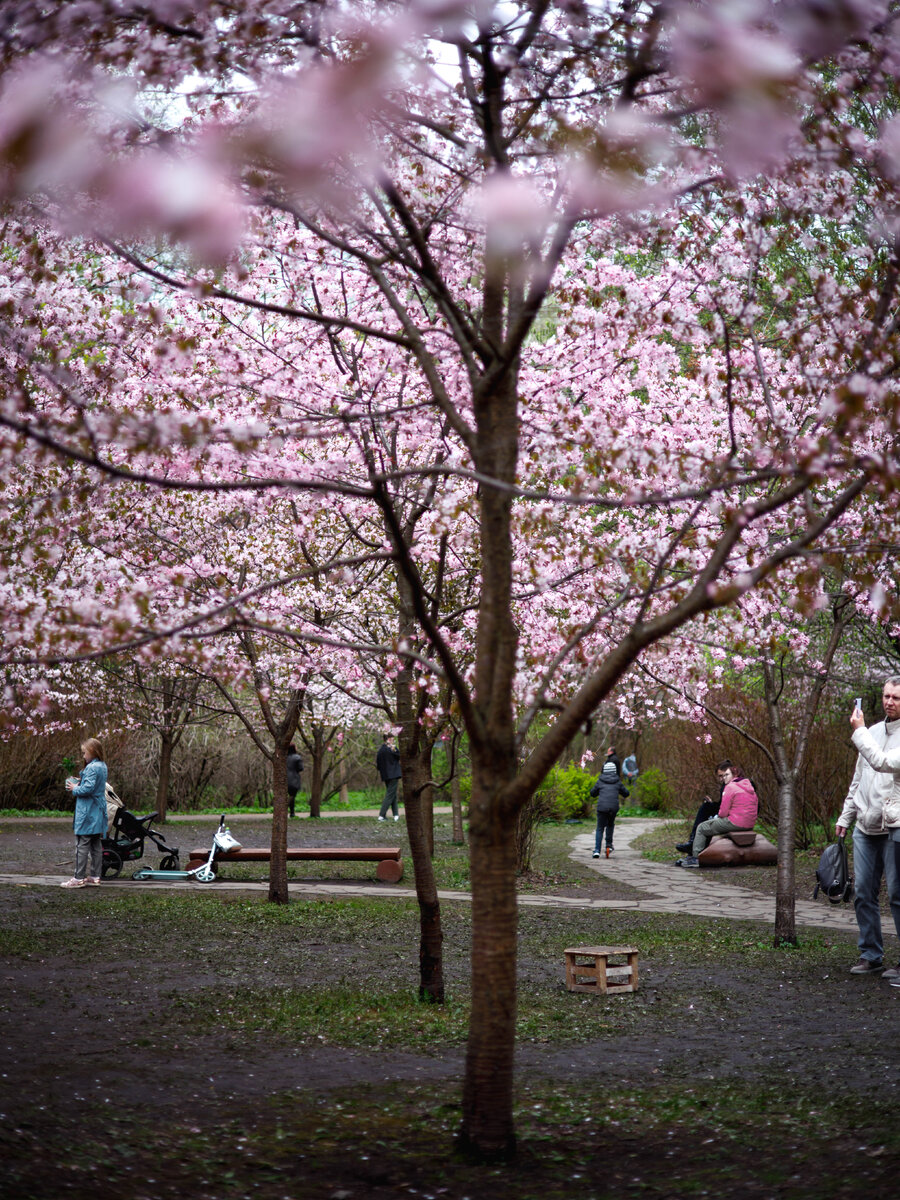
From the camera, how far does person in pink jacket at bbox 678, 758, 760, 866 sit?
1535cm

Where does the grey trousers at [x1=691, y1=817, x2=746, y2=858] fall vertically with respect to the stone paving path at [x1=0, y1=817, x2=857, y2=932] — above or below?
above

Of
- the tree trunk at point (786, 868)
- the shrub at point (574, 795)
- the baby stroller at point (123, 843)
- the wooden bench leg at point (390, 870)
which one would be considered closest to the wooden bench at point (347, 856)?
the wooden bench leg at point (390, 870)

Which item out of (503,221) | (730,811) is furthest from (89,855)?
(503,221)

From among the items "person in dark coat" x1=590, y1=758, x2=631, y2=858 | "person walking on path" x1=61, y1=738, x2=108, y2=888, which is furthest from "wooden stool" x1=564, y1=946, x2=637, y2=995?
"person in dark coat" x1=590, y1=758, x2=631, y2=858

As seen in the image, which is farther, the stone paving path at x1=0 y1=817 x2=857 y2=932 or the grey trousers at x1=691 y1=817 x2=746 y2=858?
the grey trousers at x1=691 y1=817 x2=746 y2=858

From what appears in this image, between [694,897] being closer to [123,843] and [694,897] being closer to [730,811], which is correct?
[730,811]

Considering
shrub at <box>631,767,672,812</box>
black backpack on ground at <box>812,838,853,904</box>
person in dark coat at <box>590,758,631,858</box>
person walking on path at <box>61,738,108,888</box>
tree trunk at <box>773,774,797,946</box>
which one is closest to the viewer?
tree trunk at <box>773,774,797,946</box>

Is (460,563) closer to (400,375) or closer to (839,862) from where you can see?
(400,375)

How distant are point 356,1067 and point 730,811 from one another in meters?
11.2

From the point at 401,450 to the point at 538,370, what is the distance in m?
1.27

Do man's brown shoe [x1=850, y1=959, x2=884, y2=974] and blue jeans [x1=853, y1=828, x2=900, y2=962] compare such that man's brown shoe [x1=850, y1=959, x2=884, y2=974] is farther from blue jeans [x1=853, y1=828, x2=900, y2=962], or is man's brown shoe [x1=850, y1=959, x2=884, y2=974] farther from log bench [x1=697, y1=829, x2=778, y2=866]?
log bench [x1=697, y1=829, x2=778, y2=866]

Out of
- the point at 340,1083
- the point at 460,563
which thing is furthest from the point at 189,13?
the point at 460,563

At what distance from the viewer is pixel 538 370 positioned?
796 cm

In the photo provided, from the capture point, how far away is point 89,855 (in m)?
12.5
